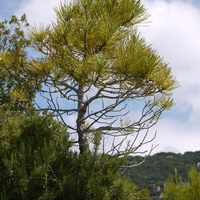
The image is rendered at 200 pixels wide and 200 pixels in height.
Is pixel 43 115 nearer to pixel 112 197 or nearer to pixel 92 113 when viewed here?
pixel 92 113

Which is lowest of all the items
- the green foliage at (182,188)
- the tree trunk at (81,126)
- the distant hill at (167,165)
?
the green foliage at (182,188)

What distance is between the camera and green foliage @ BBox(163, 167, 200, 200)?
9.55m

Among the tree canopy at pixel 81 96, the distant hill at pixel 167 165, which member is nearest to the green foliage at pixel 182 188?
the tree canopy at pixel 81 96

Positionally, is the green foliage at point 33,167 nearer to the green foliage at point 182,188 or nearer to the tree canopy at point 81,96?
the tree canopy at point 81,96

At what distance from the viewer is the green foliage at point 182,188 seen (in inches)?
376

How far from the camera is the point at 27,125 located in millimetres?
6883

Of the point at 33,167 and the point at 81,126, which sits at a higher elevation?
the point at 81,126

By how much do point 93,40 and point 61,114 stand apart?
114 cm

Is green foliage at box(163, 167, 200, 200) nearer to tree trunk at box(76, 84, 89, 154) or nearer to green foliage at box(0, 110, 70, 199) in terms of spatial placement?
tree trunk at box(76, 84, 89, 154)

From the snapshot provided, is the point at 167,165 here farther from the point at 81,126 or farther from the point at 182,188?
the point at 81,126

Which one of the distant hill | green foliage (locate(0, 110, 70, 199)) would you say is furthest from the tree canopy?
the distant hill

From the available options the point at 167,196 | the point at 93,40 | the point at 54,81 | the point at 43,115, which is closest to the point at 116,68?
the point at 93,40

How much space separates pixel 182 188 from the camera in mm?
9930

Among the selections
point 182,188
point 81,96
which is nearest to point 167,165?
point 182,188
